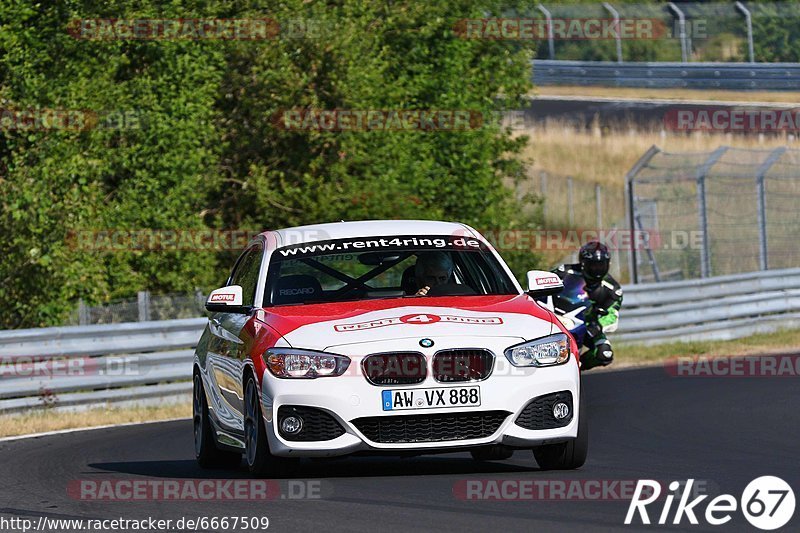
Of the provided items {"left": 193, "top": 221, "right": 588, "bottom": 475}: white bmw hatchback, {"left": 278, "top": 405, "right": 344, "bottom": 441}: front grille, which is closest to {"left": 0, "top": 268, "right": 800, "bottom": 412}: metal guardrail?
{"left": 193, "top": 221, "right": 588, "bottom": 475}: white bmw hatchback

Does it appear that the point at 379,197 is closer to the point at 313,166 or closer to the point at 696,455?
the point at 313,166

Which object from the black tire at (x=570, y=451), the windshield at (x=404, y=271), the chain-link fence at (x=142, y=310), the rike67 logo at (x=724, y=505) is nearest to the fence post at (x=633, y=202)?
the chain-link fence at (x=142, y=310)

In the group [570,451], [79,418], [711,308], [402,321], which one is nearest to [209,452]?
[402,321]

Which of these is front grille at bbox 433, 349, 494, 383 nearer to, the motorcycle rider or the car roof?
the car roof

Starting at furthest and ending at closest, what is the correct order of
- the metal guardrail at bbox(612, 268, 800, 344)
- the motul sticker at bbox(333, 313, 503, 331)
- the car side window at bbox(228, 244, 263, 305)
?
the metal guardrail at bbox(612, 268, 800, 344) → the car side window at bbox(228, 244, 263, 305) → the motul sticker at bbox(333, 313, 503, 331)

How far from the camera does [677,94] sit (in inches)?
1976

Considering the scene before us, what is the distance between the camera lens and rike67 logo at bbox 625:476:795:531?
24.3 ft

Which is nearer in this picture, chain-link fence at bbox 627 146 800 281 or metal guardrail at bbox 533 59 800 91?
chain-link fence at bbox 627 146 800 281

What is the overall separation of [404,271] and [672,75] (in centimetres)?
4058

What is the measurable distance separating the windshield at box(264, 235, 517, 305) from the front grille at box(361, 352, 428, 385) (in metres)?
1.26

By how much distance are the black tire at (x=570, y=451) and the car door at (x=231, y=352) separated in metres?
1.83

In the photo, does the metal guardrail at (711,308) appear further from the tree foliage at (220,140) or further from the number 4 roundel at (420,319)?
the number 4 roundel at (420,319)

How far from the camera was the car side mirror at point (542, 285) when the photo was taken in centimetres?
1027

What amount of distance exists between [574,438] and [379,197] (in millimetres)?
16707
